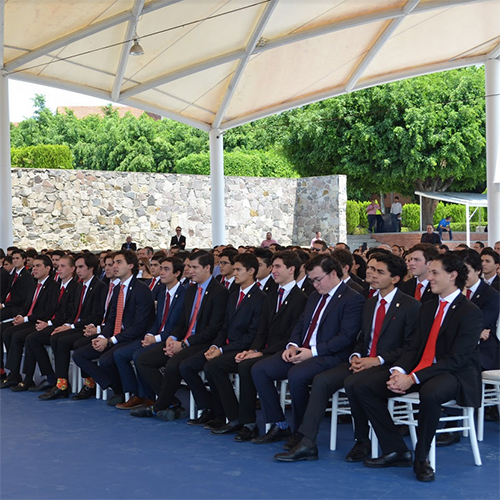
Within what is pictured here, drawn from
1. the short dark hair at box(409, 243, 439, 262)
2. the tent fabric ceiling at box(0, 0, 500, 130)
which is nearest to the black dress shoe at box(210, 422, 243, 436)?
the short dark hair at box(409, 243, 439, 262)

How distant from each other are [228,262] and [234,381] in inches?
62.5

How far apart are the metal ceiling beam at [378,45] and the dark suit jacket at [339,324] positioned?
8077 mm

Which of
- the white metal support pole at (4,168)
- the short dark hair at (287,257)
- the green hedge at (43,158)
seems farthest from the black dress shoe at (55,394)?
the green hedge at (43,158)

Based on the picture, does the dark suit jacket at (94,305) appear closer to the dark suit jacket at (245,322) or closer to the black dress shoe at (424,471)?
the dark suit jacket at (245,322)

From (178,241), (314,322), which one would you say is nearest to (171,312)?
(314,322)

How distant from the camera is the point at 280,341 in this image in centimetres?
666

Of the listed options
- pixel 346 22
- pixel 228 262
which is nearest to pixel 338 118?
pixel 346 22

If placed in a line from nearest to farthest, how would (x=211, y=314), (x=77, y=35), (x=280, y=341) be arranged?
1. (x=280, y=341)
2. (x=211, y=314)
3. (x=77, y=35)

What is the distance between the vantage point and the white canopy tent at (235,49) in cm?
1297

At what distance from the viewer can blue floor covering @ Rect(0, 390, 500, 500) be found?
5.01m

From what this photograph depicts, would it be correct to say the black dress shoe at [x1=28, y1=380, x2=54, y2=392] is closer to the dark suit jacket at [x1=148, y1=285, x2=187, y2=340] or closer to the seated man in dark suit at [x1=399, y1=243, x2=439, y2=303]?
the dark suit jacket at [x1=148, y1=285, x2=187, y2=340]

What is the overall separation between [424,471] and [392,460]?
312 millimetres

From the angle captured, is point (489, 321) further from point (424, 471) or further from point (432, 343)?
point (424, 471)

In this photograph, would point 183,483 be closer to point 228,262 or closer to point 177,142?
point 228,262
